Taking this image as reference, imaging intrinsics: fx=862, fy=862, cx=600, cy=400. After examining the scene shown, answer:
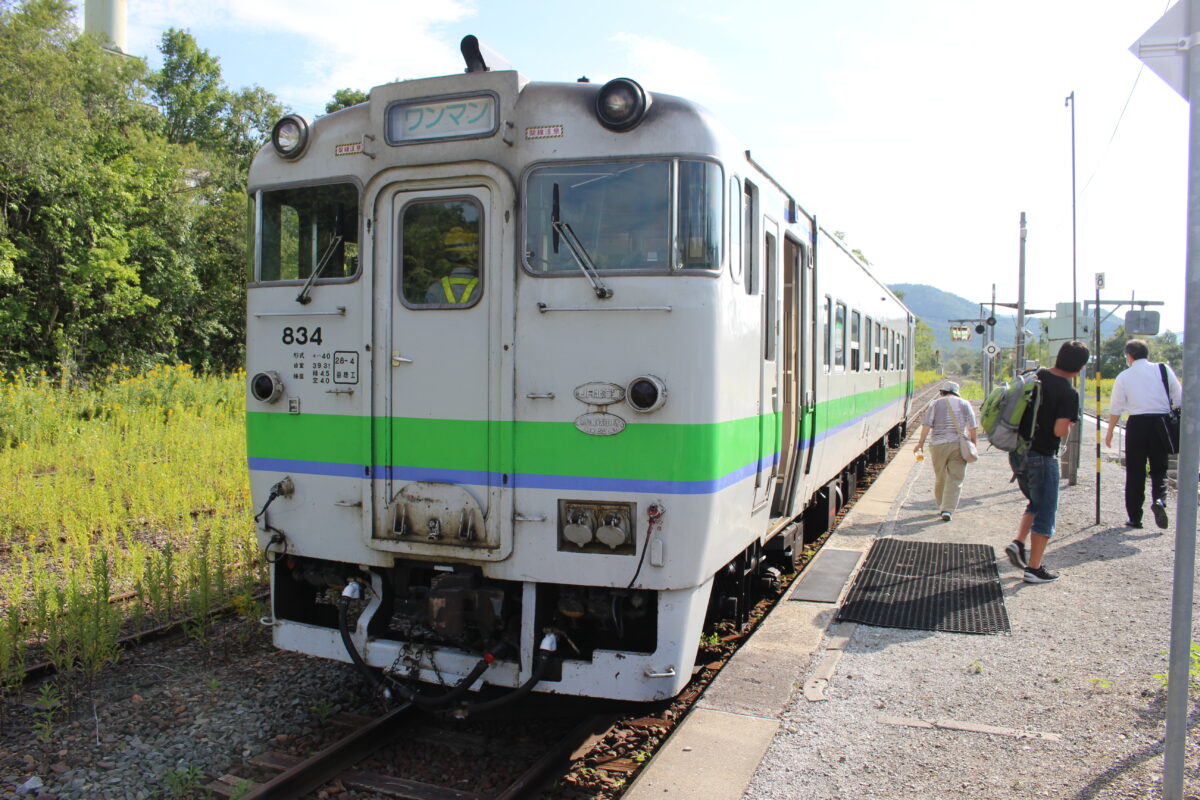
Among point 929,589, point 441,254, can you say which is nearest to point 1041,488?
point 929,589

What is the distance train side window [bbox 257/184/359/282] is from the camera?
4.60 metres

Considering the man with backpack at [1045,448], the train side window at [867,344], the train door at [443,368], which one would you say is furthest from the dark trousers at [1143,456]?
the train door at [443,368]

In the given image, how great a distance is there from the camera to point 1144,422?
8781 millimetres

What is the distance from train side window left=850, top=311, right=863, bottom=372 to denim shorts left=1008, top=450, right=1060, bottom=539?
9.51ft

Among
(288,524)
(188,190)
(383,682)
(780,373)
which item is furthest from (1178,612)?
(188,190)

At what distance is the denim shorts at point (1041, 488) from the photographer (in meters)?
6.80

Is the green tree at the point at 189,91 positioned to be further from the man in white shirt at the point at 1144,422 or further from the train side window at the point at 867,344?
the man in white shirt at the point at 1144,422

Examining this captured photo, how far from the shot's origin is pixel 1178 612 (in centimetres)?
302

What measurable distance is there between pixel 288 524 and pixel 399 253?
5.25 feet

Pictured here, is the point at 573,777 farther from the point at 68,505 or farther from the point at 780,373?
the point at 68,505

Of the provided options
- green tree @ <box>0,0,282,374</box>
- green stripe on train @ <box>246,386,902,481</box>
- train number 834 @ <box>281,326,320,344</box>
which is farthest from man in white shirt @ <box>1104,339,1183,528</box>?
green tree @ <box>0,0,282,374</box>

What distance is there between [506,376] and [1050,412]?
492 cm

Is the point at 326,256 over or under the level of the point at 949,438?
over

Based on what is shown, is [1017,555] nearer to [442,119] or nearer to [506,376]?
[506,376]
